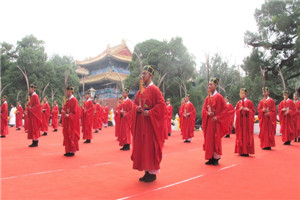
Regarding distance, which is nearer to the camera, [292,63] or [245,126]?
[245,126]

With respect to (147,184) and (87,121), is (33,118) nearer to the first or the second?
(87,121)

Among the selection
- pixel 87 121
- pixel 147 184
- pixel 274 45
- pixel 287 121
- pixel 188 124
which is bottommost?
pixel 147 184

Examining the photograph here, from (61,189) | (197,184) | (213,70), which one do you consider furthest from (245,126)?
(213,70)

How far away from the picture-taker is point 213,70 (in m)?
26.5

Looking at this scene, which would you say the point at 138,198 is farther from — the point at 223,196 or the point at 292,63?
the point at 292,63

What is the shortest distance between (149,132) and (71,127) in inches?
118

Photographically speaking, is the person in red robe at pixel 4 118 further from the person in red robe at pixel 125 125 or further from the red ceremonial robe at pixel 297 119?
the red ceremonial robe at pixel 297 119

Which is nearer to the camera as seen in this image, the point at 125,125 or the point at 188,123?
the point at 125,125

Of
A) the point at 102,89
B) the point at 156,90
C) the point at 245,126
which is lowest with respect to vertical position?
the point at 245,126

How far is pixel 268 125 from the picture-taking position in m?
7.54

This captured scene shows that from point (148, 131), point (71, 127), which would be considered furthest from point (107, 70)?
point (148, 131)

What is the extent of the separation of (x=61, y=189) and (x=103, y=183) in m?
0.60

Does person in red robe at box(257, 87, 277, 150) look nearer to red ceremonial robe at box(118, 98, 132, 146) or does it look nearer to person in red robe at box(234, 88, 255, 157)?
person in red robe at box(234, 88, 255, 157)

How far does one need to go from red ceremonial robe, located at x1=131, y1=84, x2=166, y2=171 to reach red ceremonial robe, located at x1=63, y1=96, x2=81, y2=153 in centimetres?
269
